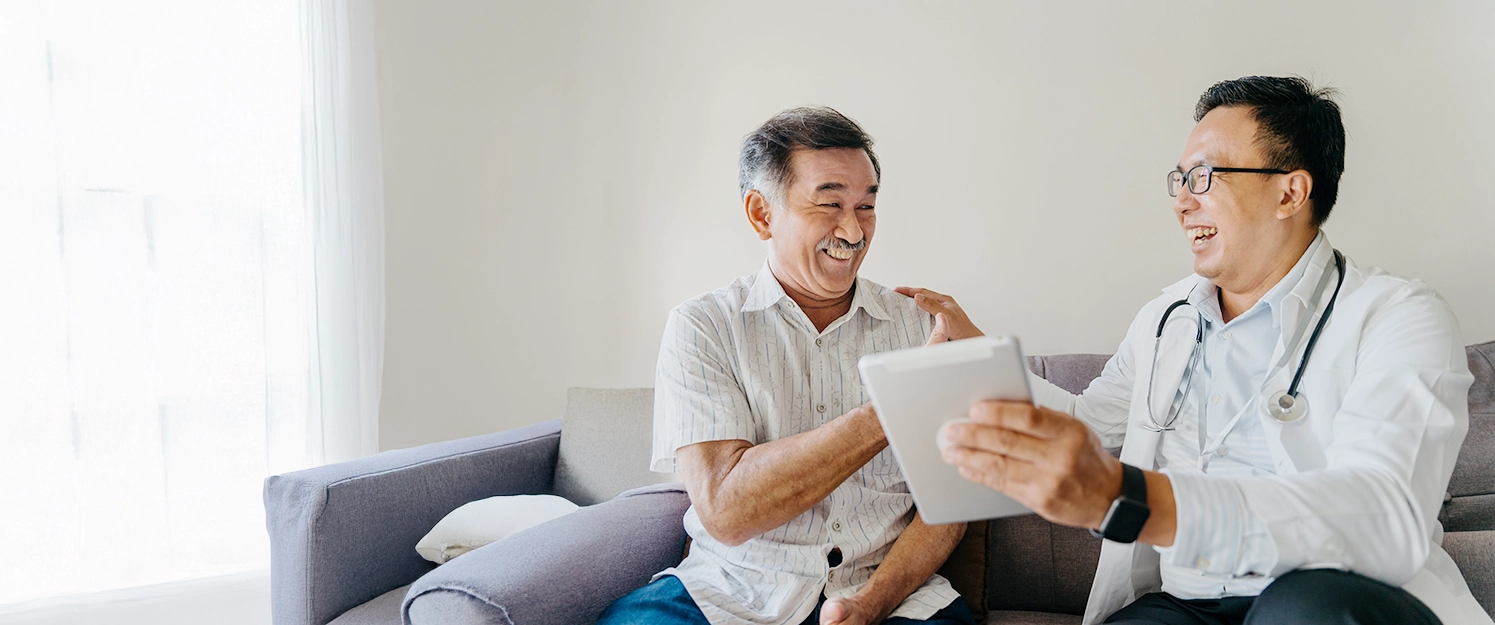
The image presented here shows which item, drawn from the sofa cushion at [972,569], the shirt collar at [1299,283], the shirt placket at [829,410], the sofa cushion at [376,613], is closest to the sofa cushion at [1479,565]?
the shirt collar at [1299,283]

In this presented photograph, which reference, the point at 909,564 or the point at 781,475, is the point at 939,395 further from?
the point at 909,564

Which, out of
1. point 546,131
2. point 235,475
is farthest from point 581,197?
point 235,475

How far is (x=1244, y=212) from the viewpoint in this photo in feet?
4.53

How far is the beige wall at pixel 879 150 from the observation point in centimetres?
214

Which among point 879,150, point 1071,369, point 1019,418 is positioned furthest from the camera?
point 879,150

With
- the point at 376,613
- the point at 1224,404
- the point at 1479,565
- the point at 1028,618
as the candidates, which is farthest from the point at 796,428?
the point at 1479,565

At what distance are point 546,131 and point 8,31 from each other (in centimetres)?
148

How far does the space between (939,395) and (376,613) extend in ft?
4.47

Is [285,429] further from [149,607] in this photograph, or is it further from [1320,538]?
[1320,538]

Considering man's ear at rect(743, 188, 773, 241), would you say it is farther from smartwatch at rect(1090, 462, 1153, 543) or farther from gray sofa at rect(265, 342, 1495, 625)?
smartwatch at rect(1090, 462, 1153, 543)

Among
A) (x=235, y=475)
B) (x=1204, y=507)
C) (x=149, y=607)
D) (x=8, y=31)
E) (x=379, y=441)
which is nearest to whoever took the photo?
(x=1204, y=507)

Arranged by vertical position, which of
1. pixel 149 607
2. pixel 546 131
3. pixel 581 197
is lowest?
pixel 149 607

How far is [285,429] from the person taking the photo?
2623 mm

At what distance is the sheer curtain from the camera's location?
220 centimetres
